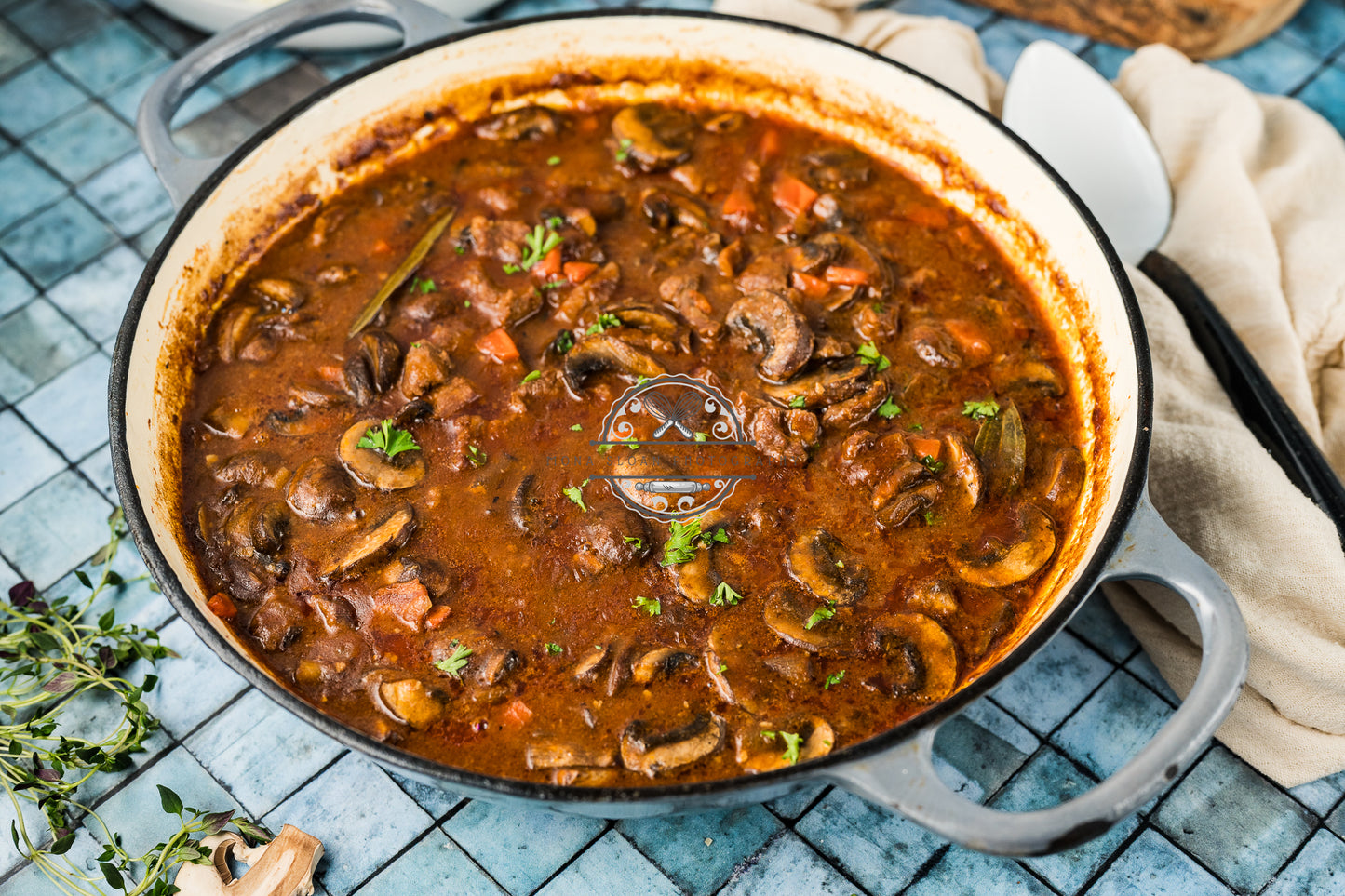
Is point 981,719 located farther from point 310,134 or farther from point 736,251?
point 310,134

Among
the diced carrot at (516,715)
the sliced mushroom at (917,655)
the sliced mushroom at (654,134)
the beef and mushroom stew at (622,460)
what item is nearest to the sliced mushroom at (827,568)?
the beef and mushroom stew at (622,460)

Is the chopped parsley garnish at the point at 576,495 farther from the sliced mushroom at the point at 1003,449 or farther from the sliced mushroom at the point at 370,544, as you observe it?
the sliced mushroom at the point at 1003,449

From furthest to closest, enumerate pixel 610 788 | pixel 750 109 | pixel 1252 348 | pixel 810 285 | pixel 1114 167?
1. pixel 1114 167
2. pixel 750 109
3. pixel 1252 348
4. pixel 810 285
5. pixel 610 788

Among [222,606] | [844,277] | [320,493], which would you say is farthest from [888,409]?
[222,606]

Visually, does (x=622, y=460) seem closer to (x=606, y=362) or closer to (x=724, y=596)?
(x=606, y=362)

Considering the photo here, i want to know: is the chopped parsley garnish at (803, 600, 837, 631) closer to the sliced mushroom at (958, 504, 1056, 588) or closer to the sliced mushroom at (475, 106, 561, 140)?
the sliced mushroom at (958, 504, 1056, 588)
